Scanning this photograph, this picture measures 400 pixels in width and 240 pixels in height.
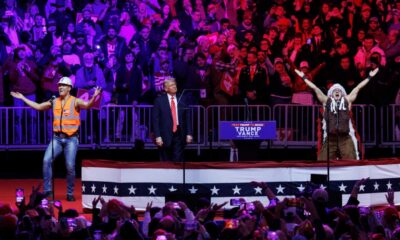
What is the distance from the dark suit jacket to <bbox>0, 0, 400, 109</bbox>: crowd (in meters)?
3.79

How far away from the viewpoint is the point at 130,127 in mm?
25047

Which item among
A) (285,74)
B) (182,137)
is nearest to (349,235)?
(182,137)

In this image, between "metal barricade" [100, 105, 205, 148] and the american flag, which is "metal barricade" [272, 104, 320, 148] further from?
the american flag

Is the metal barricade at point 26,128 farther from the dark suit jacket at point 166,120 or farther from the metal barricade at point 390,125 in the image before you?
the metal barricade at point 390,125

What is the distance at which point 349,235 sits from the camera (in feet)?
33.7

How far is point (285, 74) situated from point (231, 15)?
2529 millimetres

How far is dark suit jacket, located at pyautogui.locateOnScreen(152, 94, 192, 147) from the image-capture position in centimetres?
2023

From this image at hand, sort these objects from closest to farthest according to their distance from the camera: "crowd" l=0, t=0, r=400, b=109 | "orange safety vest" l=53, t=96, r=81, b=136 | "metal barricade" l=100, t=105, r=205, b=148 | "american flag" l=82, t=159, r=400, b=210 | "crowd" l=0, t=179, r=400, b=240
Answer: "crowd" l=0, t=179, r=400, b=240
"american flag" l=82, t=159, r=400, b=210
"orange safety vest" l=53, t=96, r=81, b=136
"crowd" l=0, t=0, r=400, b=109
"metal barricade" l=100, t=105, r=205, b=148

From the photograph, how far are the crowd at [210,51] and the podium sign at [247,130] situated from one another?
3.23m

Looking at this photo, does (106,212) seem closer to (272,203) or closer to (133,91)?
(272,203)

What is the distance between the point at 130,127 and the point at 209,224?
14108 mm

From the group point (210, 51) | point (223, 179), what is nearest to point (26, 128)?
point (210, 51)

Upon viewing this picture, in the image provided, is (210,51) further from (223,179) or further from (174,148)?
(223,179)

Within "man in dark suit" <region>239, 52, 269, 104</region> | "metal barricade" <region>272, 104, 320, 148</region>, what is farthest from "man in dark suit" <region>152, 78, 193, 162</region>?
"metal barricade" <region>272, 104, 320, 148</region>
